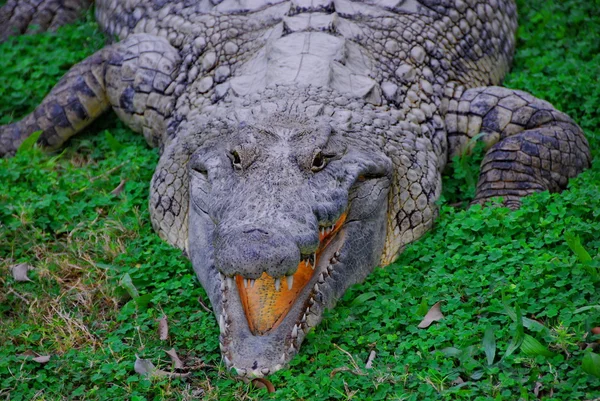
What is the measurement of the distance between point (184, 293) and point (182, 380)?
641 mm

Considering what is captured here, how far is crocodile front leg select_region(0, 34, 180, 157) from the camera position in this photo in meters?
5.38

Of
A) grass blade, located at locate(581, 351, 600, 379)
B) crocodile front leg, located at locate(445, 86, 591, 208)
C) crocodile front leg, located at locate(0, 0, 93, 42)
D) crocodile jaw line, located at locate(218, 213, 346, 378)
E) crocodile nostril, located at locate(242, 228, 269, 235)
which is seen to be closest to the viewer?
grass blade, located at locate(581, 351, 600, 379)

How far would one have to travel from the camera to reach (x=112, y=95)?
552 centimetres

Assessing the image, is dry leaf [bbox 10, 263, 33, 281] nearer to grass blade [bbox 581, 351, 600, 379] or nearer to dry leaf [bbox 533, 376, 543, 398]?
dry leaf [bbox 533, 376, 543, 398]

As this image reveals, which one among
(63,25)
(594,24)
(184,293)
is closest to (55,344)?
(184,293)

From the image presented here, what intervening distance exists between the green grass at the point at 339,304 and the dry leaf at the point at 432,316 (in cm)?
3

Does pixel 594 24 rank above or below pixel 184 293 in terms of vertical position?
above

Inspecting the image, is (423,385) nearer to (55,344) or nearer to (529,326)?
(529,326)

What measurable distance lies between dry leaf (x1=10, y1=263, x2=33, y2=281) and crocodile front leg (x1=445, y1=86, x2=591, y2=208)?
2.48 metres

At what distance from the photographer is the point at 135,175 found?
518 cm

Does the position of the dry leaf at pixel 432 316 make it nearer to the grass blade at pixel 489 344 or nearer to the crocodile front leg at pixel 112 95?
the grass blade at pixel 489 344

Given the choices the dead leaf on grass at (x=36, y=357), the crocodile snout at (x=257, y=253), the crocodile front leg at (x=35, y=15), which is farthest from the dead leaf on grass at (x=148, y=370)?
the crocodile front leg at (x=35, y=15)

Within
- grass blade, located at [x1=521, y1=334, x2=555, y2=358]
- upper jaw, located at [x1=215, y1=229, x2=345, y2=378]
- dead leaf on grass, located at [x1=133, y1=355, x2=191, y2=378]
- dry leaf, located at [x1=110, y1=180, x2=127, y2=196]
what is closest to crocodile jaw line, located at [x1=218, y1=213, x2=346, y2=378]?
upper jaw, located at [x1=215, y1=229, x2=345, y2=378]

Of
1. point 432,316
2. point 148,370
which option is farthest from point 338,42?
point 148,370
